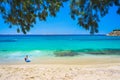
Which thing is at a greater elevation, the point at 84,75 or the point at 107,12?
the point at 107,12

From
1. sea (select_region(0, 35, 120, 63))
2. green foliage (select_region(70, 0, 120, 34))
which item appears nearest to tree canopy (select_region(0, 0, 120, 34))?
green foliage (select_region(70, 0, 120, 34))

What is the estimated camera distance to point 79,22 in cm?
584

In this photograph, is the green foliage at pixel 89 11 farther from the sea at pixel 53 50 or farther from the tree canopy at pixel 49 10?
the sea at pixel 53 50

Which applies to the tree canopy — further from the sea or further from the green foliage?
the sea

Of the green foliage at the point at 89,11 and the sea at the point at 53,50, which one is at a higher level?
the green foliage at the point at 89,11

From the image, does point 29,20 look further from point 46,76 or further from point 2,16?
point 46,76

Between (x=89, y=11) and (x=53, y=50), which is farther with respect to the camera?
(x=53, y=50)

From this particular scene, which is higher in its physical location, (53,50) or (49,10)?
(49,10)

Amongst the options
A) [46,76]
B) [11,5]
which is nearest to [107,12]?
[11,5]

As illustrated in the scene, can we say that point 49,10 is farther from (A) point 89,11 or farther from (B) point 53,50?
(B) point 53,50

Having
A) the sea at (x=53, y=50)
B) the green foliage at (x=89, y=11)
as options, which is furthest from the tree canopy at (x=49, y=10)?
the sea at (x=53, y=50)

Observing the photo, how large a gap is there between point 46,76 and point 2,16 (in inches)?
176

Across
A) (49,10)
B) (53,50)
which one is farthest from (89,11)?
(53,50)

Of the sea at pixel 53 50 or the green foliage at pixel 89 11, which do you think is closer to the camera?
the green foliage at pixel 89 11
